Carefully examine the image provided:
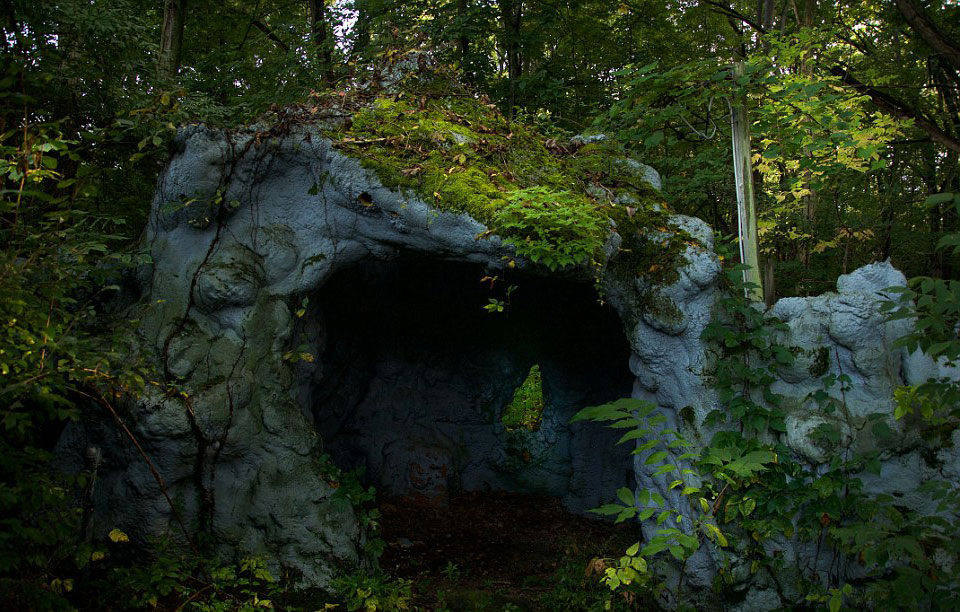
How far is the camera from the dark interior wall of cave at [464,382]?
7328 mm

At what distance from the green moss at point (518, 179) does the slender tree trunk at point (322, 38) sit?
10.1ft

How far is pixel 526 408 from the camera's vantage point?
977 cm

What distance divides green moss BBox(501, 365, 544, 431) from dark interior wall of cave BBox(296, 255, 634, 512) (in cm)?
22

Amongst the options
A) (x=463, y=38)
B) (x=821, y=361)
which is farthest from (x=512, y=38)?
(x=821, y=361)

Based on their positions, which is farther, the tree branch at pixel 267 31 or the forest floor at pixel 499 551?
the tree branch at pixel 267 31

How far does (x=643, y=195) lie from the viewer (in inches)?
229

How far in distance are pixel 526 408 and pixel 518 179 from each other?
5.22 metres

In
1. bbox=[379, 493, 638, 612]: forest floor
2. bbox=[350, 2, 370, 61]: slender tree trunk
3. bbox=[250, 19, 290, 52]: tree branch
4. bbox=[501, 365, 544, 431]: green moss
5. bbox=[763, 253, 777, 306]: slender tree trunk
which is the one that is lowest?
bbox=[379, 493, 638, 612]: forest floor

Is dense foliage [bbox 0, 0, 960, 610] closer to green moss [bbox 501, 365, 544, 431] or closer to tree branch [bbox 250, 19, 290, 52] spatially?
tree branch [bbox 250, 19, 290, 52]

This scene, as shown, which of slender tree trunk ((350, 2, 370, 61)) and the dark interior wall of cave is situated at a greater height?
slender tree trunk ((350, 2, 370, 61))

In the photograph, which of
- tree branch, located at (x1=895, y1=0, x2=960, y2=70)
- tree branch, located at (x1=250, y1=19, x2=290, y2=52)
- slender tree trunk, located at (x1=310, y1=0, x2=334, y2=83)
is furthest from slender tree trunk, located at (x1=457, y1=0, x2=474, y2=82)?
tree branch, located at (x1=895, y1=0, x2=960, y2=70)

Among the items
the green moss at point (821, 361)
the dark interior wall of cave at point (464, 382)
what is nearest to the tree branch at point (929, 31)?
the green moss at point (821, 361)

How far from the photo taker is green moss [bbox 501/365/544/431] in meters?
8.45

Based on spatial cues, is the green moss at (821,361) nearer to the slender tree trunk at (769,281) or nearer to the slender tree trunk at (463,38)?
the slender tree trunk at (769,281)
